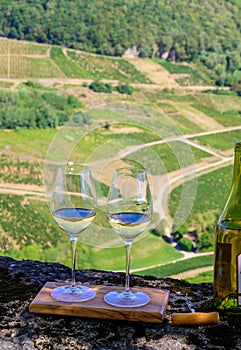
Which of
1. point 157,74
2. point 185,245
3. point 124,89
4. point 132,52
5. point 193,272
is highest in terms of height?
point 132,52

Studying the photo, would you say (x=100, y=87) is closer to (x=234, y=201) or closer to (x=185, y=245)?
(x=185, y=245)

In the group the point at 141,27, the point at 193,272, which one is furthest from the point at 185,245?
the point at 141,27

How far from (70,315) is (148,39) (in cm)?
2353

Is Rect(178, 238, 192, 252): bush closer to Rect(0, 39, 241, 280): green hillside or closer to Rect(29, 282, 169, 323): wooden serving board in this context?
Rect(0, 39, 241, 280): green hillside

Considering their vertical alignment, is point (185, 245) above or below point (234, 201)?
below

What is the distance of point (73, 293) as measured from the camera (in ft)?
3.07

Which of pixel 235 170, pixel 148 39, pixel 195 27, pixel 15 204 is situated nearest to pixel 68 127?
pixel 15 204

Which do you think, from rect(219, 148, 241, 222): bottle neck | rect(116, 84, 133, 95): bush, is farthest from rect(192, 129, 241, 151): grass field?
rect(219, 148, 241, 222): bottle neck

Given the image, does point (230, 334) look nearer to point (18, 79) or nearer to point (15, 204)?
point (15, 204)

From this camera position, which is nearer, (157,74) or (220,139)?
(220,139)

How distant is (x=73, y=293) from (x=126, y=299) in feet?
0.29

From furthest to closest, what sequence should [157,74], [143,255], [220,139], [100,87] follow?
[157,74], [220,139], [100,87], [143,255]

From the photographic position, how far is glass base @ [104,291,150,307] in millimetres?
891

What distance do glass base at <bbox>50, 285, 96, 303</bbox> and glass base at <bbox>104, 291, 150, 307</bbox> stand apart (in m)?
0.03
